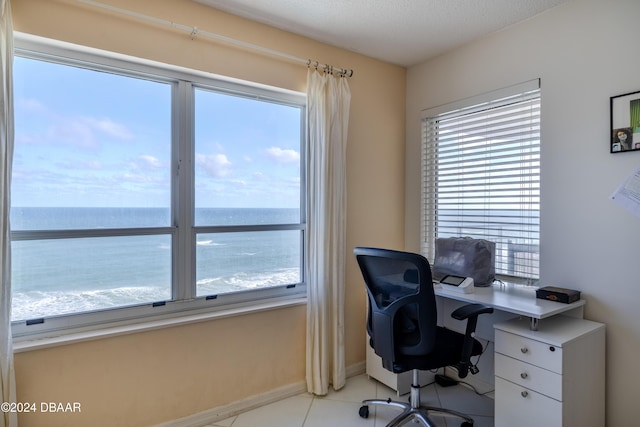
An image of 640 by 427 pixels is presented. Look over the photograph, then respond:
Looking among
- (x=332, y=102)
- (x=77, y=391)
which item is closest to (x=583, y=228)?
(x=332, y=102)

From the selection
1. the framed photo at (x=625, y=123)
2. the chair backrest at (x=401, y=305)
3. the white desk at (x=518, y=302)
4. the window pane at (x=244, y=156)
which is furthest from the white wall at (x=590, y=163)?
the window pane at (x=244, y=156)

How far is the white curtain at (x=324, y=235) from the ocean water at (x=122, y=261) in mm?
271

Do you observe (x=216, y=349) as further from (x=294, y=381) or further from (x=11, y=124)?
(x=11, y=124)

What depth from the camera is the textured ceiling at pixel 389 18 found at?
2086 mm

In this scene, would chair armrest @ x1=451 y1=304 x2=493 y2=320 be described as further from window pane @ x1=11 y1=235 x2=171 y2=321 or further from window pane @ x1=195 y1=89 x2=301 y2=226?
window pane @ x1=11 y1=235 x2=171 y2=321

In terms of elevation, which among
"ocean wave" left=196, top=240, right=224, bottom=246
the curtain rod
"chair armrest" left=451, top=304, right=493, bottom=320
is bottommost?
"chair armrest" left=451, top=304, right=493, bottom=320

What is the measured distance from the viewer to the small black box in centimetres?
190

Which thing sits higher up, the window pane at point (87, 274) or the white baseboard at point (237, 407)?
the window pane at point (87, 274)

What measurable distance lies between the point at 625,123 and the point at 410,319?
1.57 m

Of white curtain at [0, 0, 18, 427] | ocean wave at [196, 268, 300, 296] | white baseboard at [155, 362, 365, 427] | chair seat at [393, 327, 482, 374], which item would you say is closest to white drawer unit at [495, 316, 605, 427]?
chair seat at [393, 327, 482, 374]

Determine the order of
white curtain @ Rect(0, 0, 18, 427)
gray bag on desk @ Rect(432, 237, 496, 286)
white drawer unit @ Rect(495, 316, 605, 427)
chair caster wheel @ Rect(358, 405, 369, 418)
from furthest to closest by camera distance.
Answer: gray bag on desk @ Rect(432, 237, 496, 286), chair caster wheel @ Rect(358, 405, 369, 418), white drawer unit @ Rect(495, 316, 605, 427), white curtain @ Rect(0, 0, 18, 427)

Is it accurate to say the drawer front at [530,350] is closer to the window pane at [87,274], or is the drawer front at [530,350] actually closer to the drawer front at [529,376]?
the drawer front at [529,376]

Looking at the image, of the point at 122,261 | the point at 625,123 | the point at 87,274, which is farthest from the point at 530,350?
the point at 87,274

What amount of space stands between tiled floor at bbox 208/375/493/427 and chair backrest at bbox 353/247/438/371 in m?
0.60
